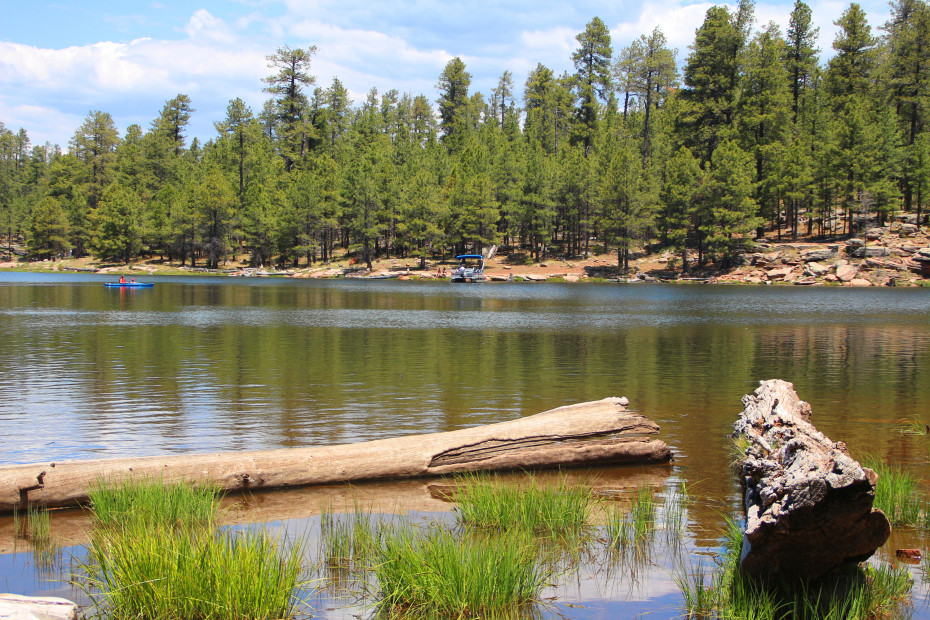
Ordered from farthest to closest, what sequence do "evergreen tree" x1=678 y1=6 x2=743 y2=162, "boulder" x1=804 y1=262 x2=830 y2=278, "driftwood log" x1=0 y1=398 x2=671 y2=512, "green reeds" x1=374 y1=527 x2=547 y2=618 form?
"evergreen tree" x1=678 y1=6 x2=743 y2=162 < "boulder" x1=804 y1=262 x2=830 y2=278 < "driftwood log" x1=0 y1=398 x2=671 y2=512 < "green reeds" x1=374 y1=527 x2=547 y2=618

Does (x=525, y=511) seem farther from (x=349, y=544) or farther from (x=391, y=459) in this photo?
(x=391, y=459)

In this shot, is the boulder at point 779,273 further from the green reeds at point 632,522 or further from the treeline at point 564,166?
the green reeds at point 632,522

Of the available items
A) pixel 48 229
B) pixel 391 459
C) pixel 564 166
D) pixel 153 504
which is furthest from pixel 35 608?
pixel 48 229

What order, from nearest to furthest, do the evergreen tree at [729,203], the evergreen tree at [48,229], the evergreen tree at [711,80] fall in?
the evergreen tree at [729,203]
the evergreen tree at [711,80]
the evergreen tree at [48,229]

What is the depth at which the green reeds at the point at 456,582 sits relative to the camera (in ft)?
17.9

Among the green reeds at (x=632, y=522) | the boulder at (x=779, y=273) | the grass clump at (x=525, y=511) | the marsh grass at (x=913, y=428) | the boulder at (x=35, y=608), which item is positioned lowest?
the marsh grass at (x=913, y=428)

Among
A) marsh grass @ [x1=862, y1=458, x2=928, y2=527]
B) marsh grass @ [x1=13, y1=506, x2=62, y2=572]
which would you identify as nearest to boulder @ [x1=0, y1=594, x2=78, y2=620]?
marsh grass @ [x1=13, y1=506, x2=62, y2=572]

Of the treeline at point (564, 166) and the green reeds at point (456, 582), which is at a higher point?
the treeline at point (564, 166)

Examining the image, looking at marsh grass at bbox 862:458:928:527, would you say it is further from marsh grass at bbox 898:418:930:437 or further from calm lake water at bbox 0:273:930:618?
marsh grass at bbox 898:418:930:437

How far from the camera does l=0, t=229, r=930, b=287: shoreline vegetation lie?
71750 millimetres

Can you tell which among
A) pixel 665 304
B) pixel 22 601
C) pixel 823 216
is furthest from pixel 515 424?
pixel 823 216

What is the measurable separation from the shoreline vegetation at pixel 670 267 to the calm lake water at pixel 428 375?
32.3 m

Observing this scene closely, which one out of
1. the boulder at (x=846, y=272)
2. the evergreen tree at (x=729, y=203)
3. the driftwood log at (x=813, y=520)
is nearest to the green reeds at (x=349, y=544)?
the driftwood log at (x=813, y=520)

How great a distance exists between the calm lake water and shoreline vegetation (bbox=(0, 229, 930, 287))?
106 ft
